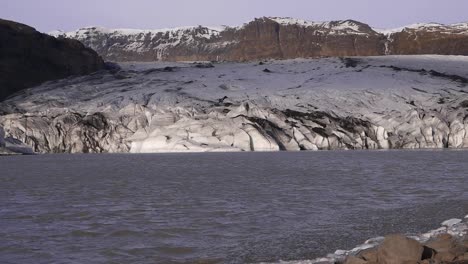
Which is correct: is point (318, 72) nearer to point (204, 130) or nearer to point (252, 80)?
point (252, 80)

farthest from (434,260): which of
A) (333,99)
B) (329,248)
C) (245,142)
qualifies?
(333,99)

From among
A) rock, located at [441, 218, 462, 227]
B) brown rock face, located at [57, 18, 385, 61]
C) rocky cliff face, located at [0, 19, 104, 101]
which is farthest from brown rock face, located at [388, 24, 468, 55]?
rock, located at [441, 218, 462, 227]

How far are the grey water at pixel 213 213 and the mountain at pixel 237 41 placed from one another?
172 ft

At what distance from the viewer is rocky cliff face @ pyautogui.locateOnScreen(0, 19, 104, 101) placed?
42.4 meters

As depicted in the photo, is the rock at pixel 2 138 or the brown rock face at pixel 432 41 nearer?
the rock at pixel 2 138

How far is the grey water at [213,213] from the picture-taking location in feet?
21.7

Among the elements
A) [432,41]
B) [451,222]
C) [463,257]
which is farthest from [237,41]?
[463,257]

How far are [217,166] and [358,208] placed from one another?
1011cm

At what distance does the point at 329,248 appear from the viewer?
6.60 m

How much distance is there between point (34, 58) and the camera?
44156 mm

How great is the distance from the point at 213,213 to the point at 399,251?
425cm

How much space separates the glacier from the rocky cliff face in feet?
15.7

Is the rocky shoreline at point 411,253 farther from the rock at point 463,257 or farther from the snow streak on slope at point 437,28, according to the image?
the snow streak on slope at point 437,28

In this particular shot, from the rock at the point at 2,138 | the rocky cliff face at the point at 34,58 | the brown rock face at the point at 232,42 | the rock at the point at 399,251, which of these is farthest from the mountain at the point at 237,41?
the rock at the point at 399,251
